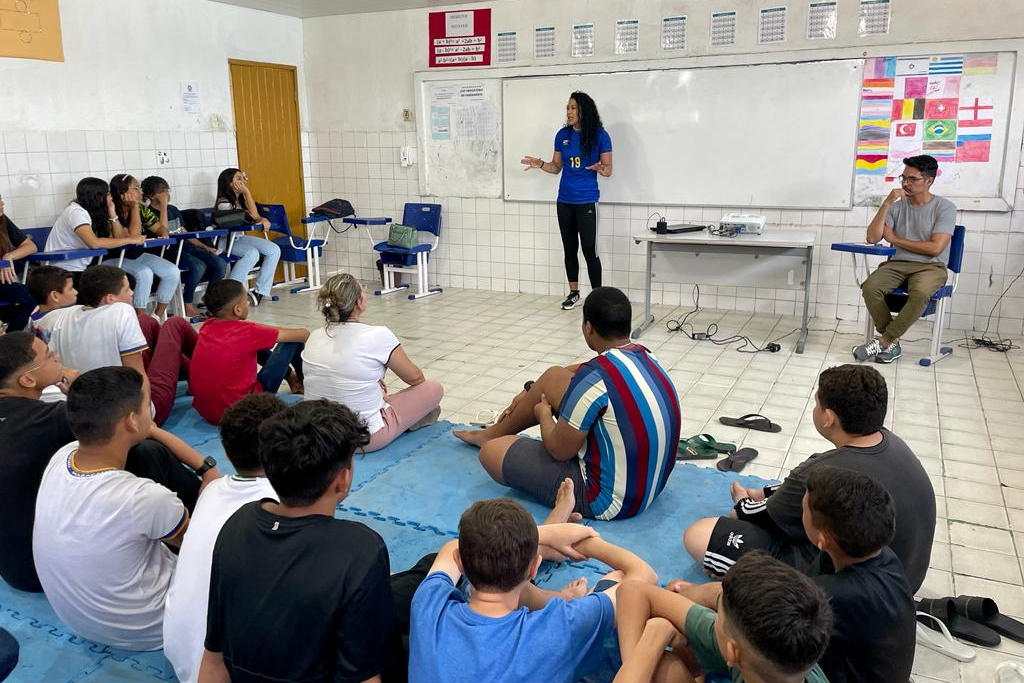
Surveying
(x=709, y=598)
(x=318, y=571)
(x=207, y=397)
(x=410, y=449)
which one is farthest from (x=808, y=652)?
(x=207, y=397)

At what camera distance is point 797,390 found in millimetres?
4766

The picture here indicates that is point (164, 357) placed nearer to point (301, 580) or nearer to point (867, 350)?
point (301, 580)

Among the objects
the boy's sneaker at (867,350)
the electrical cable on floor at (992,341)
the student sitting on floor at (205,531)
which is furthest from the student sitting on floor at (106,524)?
the electrical cable on floor at (992,341)

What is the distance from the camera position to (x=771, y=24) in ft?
20.6

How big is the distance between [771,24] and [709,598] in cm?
547

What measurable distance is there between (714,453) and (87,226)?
15.1 ft

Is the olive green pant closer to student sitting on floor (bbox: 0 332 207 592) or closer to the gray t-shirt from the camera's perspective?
the gray t-shirt

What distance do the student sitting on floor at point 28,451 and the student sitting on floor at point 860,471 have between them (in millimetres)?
1853

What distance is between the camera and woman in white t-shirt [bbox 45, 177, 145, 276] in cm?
568

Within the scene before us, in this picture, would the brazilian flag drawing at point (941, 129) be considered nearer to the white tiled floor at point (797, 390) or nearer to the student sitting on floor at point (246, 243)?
the white tiled floor at point (797, 390)

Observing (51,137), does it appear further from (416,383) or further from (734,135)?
(734,135)

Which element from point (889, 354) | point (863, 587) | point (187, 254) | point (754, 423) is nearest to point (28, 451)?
point (863, 587)

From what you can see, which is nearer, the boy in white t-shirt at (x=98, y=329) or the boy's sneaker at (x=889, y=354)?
the boy in white t-shirt at (x=98, y=329)

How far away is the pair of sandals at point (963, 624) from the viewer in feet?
7.85
